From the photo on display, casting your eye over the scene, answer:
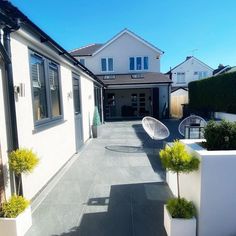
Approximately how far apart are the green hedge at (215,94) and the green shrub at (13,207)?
10307mm

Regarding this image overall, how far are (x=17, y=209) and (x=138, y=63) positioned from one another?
56.3 ft

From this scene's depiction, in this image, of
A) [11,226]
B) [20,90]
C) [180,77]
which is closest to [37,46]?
[20,90]

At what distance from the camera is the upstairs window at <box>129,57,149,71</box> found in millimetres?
18156

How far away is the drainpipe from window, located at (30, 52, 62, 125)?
821 millimetres

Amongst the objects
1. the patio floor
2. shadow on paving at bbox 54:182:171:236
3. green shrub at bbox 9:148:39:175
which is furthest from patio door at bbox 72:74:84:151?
green shrub at bbox 9:148:39:175

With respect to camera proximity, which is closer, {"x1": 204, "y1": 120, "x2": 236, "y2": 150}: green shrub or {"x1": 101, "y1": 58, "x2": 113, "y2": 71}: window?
{"x1": 204, "y1": 120, "x2": 236, "y2": 150}: green shrub

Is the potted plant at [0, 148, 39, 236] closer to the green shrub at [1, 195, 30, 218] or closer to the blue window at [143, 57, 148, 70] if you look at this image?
the green shrub at [1, 195, 30, 218]

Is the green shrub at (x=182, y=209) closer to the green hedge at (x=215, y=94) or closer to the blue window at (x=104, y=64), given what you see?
the green hedge at (x=215, y=94)

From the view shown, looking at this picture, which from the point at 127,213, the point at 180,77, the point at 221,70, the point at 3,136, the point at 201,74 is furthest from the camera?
the point at 180,77

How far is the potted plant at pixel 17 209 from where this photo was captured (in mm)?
2414

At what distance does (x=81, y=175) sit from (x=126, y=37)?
1598cm

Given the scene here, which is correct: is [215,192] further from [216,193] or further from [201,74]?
[201,74]

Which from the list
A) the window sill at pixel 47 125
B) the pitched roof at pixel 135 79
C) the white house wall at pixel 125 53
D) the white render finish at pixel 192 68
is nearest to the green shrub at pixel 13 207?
the window sill at pixel 47 125

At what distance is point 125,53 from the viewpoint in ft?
59.5
